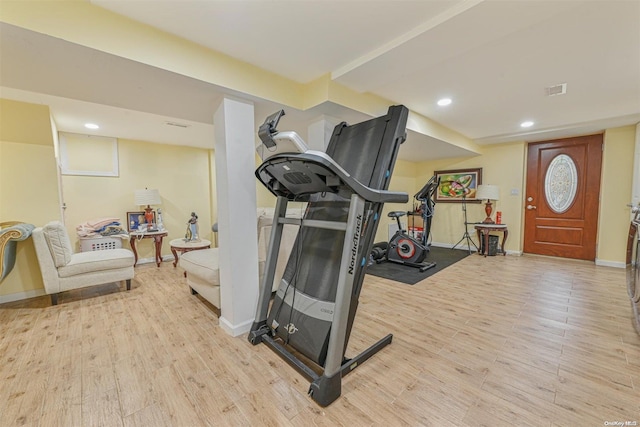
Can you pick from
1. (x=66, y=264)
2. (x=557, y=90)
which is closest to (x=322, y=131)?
(x=557, y=90)

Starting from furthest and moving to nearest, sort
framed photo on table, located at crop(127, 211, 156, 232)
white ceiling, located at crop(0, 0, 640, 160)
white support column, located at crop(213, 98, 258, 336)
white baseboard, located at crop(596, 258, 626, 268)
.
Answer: framed photo on table, located at crop(127, 211, 156, 232) → white baseboard, located at crop(596, 258, 626, 268) → white support column, located at crop(213, 98, 258, 336) → white ceiling, located at crop(0, 0, 640, 160)

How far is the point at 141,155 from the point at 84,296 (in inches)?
98.1

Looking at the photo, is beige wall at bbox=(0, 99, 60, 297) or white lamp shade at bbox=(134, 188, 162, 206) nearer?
beige wall at bbox=(0, 99, 60, 297)

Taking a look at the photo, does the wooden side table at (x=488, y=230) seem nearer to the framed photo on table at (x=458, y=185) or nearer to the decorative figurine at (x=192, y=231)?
the framed photo on table at (x=458, y=185)

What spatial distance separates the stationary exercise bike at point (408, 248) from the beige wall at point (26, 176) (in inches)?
177

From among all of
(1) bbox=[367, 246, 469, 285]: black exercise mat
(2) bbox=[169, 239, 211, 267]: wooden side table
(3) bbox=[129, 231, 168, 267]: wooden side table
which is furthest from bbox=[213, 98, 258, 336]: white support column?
(3) bbox=[129, 231, 168, 267]: wooden side table

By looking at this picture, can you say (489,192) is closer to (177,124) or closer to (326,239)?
(326,239)

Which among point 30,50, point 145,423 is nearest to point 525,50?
point 30,50

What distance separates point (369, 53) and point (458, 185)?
15.7ft

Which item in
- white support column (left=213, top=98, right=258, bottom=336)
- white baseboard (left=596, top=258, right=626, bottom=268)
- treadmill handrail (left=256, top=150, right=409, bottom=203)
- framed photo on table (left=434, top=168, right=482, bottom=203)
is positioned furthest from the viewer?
framed photo on table (left=434, top=168, right=482, bottom=203)

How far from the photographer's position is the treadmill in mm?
1413

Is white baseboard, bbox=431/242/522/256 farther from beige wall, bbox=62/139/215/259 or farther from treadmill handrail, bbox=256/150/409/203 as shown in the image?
beige wall, bbox=62/139/215/259

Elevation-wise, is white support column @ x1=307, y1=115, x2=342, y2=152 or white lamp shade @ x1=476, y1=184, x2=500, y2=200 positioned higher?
white support column @ x1=307, y1=115, x2=342, y2=152

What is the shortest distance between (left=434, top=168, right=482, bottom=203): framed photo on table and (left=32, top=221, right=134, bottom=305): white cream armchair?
20.2ft
